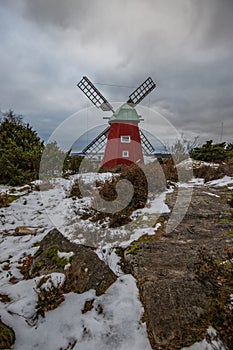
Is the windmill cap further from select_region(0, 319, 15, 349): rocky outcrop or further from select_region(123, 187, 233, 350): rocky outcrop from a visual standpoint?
select_region(0, 319, 15, 349): rocky outcrop

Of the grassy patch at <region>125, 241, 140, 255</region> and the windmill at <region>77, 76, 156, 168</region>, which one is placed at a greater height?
the windmill at <region>77, 76, 156, 168</region>

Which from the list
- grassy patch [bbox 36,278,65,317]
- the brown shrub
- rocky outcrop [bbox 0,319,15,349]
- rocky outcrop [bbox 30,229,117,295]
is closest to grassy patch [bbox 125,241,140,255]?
rocky outcrop [bbox 30,229,117,295]

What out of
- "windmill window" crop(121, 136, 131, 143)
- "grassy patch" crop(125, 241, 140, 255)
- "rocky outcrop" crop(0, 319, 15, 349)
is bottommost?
"rocky outcrop" crop(0, 319, 15, 349)

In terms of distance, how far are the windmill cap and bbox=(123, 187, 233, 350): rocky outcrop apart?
14.1 m

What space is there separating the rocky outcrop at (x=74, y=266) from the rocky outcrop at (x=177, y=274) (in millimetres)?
500

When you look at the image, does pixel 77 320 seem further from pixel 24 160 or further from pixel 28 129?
pixel 28 129

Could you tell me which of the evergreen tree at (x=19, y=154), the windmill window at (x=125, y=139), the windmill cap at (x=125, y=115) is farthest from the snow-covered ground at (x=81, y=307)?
the windmill cap at (x=125, y=115)

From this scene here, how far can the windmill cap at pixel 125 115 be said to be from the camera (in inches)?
726

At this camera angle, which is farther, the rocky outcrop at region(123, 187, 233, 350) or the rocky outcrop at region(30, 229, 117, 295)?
the rocky outcrop at region(30, 229, 117, 295)

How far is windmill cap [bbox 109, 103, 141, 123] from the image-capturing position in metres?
18.4

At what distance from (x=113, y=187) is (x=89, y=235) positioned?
248cm

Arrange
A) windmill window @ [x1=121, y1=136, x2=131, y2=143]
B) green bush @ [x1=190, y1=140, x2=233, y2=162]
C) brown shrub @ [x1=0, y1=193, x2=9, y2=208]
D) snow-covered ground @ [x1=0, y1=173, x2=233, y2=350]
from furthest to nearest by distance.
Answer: windmill window @ [x1=121, y1=136, x2=131, y2=143], green bush @ [x1=190, y1=140, x2=233, y2=162], brown shrub @ [x1=0, y1=193, x2=9, y2=208], snow-covered ground @ [x1=0, y1=173, x2=233, y2=350]

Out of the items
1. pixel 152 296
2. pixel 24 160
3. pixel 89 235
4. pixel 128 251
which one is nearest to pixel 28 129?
pixel 24 160

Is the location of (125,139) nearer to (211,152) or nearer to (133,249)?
(211,152)
